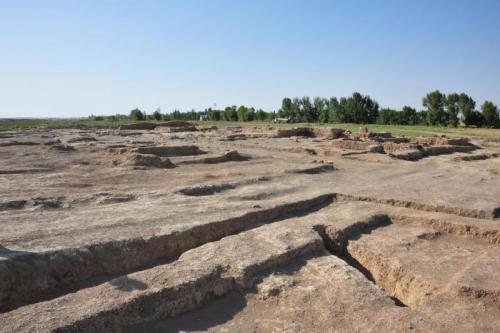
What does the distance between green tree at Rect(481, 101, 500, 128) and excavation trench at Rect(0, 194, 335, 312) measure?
4997 centimetres

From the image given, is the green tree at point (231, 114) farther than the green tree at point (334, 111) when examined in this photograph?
Yes

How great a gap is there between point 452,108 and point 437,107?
169 cm

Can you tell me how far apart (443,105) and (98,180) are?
49.9m

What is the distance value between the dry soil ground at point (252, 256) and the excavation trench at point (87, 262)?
16 millimetres

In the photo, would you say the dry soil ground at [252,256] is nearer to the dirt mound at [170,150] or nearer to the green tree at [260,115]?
the dirt mound at [170,150]

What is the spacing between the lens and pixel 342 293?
5195 millimetres

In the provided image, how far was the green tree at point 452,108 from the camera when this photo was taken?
2042 inches

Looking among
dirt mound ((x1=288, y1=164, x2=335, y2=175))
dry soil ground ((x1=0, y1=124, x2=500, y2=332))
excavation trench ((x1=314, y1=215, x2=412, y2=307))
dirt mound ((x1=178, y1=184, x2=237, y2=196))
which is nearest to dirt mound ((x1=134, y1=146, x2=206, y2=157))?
dry soil ground ((x1=0, y1=124, x2=500, y2=332))

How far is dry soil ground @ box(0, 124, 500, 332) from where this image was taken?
182 inches

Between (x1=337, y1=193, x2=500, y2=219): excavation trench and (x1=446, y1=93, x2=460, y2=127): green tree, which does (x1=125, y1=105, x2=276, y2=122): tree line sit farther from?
(x1=337, y1=193, x2=500, y2=219): excavation trench

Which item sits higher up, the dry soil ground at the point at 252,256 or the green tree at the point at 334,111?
the green tree at the point at 334,111

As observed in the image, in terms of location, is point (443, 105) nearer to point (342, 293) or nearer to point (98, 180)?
point (98, 180)

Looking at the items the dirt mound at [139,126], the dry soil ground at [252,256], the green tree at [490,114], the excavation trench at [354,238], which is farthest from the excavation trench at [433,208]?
the green tree at [490,114]

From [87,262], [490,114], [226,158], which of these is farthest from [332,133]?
[490,114]
